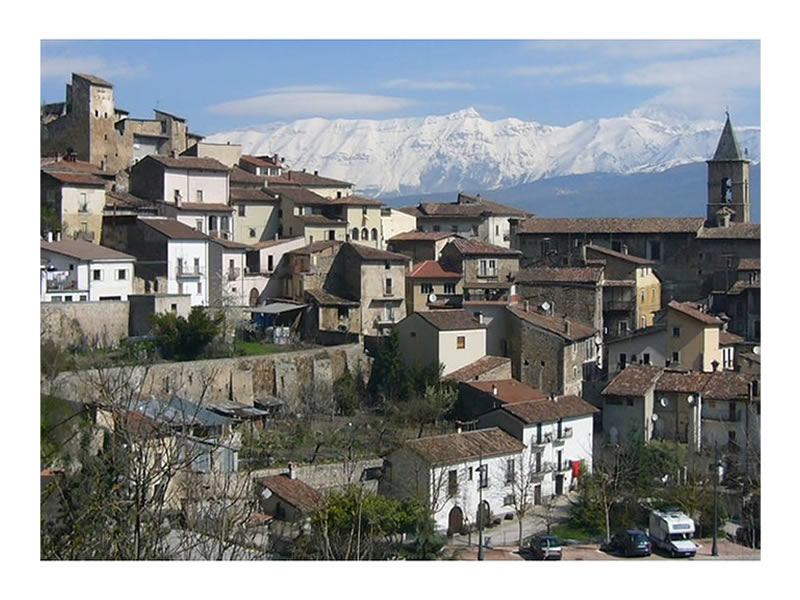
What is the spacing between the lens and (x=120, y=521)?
469 inches

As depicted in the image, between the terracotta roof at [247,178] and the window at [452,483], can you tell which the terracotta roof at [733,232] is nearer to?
the terracotta roof at [247,178]

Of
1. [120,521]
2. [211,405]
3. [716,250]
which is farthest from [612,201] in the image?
[120,521]

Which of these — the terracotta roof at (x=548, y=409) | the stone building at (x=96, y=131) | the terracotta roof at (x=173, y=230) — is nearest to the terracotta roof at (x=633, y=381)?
the terracotta roof at (x=548, y=409)

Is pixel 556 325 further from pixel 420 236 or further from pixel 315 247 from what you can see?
pixel 420 236

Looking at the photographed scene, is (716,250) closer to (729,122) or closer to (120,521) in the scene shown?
(729,122)

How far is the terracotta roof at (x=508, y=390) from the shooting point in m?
25.0

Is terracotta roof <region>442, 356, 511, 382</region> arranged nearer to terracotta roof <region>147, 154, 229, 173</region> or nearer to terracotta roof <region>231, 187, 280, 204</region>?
terracotta roof <region>231, 187, 280, 204</region>

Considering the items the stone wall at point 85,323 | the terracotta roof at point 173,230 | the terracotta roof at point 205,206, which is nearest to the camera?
the stone wall at point 85,323

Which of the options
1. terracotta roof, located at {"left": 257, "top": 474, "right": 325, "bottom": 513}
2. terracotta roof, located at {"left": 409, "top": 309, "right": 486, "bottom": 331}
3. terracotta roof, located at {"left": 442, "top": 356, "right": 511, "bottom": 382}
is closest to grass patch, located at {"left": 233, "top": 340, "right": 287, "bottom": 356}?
terracotta roof, located at {"left": 409, "top": 309, "right": 486, "bottom": 331}

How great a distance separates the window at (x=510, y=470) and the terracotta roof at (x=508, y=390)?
73.9 inches

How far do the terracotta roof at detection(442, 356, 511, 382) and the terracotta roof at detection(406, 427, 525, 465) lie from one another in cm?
232

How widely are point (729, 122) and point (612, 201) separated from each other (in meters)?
54.6

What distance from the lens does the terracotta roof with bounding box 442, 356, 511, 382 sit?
84.8 ft

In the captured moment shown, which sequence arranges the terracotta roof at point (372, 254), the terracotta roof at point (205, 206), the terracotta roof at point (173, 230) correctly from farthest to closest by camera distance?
the terracotta roof at point (205, 206), the terracotta roof at point (372, 254), the terracotta roof at point (173, 230)
